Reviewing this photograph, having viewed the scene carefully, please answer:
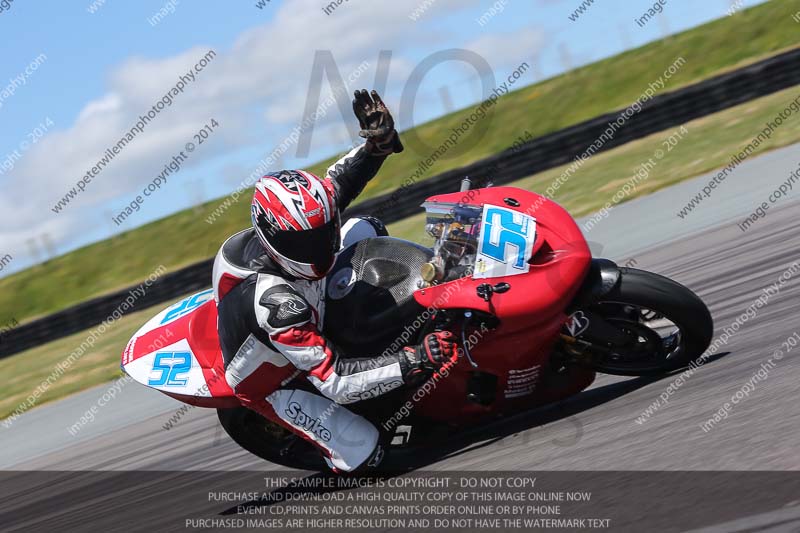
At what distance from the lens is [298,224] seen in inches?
177

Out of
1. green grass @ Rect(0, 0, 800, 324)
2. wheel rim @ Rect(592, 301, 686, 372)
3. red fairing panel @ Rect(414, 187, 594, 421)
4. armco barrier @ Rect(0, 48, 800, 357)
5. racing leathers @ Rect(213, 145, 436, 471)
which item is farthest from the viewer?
green grass @ Rect(0, 0, 800, 324)

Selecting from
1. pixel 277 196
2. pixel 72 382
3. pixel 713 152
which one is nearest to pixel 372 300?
pixel 277 196

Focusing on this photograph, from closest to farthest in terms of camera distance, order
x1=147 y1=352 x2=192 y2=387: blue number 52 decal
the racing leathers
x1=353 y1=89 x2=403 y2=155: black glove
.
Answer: the racing leathers < x1=353 y1=89 x2=403 y2=155: black glove < x1=147 y1=352 x2=192 y2=387: blue number 52 decal

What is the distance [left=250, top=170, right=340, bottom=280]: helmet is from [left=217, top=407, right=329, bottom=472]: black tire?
3.85ft

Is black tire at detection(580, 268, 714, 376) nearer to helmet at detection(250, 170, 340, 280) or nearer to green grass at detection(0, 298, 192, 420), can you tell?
helmet at detection(250, 170, 340, 280)

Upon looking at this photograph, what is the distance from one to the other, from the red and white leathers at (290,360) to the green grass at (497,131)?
18.9 metres

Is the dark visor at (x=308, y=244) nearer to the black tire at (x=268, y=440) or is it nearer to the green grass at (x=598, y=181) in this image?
the black tire at (x=268, y=440)

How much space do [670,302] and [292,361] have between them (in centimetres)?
178

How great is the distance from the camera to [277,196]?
15.1ft

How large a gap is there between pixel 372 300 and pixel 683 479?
181 cm

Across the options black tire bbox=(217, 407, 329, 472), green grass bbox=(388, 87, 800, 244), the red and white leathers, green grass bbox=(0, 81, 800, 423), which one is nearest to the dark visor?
the red and white leathers

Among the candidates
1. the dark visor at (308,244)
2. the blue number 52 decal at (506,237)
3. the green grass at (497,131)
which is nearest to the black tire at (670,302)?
the blue number 52 decal at (506,237)

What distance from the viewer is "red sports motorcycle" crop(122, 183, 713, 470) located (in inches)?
178

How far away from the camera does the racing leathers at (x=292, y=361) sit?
15.1ft
